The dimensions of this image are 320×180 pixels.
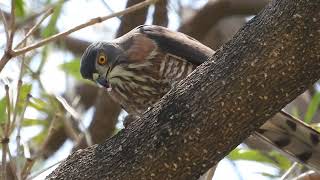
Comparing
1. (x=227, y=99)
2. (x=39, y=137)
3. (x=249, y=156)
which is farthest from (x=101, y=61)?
(x=227, y=99)

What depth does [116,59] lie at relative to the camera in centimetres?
479

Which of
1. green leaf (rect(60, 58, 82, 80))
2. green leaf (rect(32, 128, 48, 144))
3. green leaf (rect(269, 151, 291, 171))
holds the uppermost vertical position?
green leaf (rect(60, 58, 82, 80))

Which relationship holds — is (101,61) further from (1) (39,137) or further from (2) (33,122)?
(1) (39,137)

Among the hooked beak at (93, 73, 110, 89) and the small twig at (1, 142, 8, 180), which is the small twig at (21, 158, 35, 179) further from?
the hooked beak at (93, 73, 110, 89)

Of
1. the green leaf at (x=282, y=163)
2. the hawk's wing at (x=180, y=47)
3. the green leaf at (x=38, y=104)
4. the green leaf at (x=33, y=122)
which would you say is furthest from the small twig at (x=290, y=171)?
the green leaf at (x=33, y=122)

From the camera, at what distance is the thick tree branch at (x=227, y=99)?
3.02 metres

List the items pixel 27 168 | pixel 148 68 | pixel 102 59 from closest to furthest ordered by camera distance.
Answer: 1. pixel 27 168
2. pixel 148 68
3. pixel 102 59

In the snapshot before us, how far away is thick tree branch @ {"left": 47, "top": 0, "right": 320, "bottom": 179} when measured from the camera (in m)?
3.02

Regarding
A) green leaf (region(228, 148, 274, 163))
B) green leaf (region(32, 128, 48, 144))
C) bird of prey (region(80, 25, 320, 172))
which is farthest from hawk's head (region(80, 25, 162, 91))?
green leaf (region(32, 128, 48, 144))

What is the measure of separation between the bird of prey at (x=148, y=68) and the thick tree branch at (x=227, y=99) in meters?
1.20

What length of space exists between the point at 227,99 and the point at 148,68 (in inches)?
60.5

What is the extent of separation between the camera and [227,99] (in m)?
3.10

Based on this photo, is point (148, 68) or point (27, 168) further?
point (148, 68)

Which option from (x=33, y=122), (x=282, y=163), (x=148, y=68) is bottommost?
(x=282, y=163)
